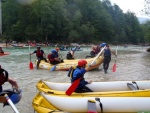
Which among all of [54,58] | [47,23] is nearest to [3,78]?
[54,58]

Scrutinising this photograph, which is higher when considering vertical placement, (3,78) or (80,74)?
(3,78)

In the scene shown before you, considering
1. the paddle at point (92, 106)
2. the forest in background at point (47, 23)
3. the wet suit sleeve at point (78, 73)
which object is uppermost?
the forest in background at point (47, 23)

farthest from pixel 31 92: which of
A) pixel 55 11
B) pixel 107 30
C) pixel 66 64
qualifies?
pixel 107 30

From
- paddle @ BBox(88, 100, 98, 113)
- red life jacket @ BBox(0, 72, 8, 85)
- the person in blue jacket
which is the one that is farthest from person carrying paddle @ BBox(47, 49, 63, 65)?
red life jacket @ BBox(0, 72, 8, 85)

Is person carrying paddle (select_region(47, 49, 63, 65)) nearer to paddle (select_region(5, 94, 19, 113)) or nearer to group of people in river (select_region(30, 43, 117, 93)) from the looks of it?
group of people in river (select_region(30, 43, 117, 93))

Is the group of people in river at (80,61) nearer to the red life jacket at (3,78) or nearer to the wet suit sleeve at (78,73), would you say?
the wet suit sleeve at (78,73)

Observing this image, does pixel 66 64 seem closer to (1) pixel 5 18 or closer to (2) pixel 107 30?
(1) pixel 5 18

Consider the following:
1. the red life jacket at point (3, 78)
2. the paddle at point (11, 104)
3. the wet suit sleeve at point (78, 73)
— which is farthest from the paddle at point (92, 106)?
the red life jacket at point (3, 78)

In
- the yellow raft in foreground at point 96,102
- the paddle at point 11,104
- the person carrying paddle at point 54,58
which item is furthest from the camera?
the person carrying paddle at point 54,58

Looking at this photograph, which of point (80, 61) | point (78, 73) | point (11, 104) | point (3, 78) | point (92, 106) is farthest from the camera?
point (80, 61)

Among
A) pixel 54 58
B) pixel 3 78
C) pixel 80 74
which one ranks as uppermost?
pixel 3 78

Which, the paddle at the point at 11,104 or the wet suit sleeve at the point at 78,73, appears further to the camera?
the wet suit sleeve at the point at 78,73

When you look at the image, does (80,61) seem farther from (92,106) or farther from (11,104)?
(11,104)

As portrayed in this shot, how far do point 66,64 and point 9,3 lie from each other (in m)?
58.6
